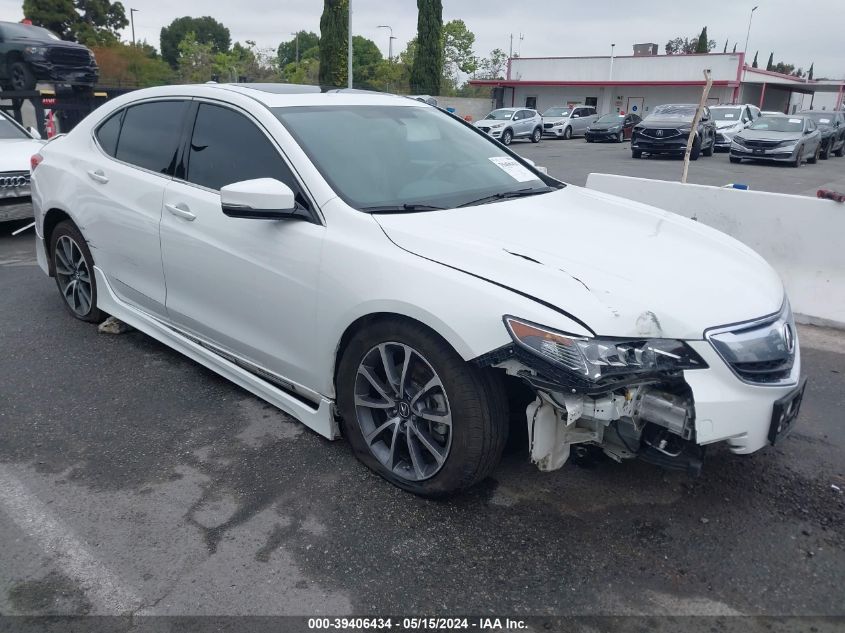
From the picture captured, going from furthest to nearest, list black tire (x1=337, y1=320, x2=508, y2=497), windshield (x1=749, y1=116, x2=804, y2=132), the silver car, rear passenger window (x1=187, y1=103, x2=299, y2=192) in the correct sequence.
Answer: windshield (x1=749, y1=116, x2=804, y2=132), the silver car, rear passenger window (x1=187, y1=103, x2=299, y2=192), black tire (x1=337, y1=320, x2=508, y2=497)

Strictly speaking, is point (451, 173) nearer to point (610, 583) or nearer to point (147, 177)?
point (147, 177)

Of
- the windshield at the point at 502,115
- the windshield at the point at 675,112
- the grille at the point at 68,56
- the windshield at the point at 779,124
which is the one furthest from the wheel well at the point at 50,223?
the windshield at the point at 502,115

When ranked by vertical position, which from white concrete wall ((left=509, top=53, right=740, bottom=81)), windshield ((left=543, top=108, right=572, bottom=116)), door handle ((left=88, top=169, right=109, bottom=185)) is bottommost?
windshield ((left=543, top=108, right=572, bottom=116))

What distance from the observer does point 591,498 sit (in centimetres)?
314

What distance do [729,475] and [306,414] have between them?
2017mm

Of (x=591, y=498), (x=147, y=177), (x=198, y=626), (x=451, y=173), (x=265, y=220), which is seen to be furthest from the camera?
(x=147, y=177)

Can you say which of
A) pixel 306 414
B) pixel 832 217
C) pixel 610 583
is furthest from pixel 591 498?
pixel 832 217

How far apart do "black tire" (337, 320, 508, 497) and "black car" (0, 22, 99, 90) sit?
1443 cm

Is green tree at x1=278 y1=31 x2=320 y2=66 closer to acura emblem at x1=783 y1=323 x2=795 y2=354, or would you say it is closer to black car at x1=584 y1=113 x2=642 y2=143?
black car at x1=584 y1=113 x2=642 y2=143

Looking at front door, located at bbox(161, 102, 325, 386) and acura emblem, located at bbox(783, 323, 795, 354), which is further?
front door, located at bbox(161, 102, 325, 386)

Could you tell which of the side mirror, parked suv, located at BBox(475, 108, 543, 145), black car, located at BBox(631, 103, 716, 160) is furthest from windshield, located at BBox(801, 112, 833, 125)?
the side mirror

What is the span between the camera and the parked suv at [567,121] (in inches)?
1270

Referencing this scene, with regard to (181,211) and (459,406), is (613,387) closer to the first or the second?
(459,406)

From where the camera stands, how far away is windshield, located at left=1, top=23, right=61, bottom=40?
14.0 meters
